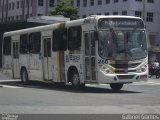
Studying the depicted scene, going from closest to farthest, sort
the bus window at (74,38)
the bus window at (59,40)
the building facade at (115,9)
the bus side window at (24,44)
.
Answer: the bus window at (74,38)
the bus window at (59,40)
the bus side window at (24,44)
the building facade at (115,9)

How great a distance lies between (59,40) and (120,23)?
3.35 metres

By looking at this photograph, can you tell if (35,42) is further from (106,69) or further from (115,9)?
(115,9)

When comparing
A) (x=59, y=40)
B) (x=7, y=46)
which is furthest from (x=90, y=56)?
(x=7, y=46)

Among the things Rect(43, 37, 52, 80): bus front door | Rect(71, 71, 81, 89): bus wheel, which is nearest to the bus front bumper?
Rect(71, 71, 81, 89): bus wheel

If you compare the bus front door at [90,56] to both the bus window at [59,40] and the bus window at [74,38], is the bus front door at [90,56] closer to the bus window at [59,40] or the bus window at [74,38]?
the bus window at [74,38]

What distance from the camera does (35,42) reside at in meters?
25.8

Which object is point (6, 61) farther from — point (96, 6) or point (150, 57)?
point (96, 6)

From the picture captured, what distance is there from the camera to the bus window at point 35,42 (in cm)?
2545

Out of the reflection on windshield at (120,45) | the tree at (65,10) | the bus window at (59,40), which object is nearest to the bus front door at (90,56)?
the reflection on windshield at (120,45)

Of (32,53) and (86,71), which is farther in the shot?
(32,53)

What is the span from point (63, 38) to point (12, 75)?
22.5 feet

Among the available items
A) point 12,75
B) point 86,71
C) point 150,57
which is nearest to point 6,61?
point 12,75

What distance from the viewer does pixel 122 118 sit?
39.4 ft

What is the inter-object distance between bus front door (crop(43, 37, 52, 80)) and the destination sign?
13.1ft
